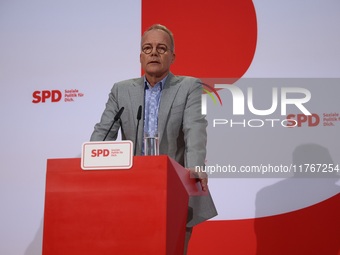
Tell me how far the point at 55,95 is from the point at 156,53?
1447 mm

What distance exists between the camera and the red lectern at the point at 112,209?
1685 mm

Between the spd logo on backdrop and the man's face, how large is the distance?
1261mm

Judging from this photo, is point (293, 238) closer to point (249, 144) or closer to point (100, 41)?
point (249, 144)

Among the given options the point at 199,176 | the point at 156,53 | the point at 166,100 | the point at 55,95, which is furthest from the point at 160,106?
the point at 55,95

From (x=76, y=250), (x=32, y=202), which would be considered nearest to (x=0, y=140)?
(x=32, y=202)

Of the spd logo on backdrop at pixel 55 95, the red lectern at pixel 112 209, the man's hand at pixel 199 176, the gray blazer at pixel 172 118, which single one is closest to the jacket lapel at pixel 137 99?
the gray blazer at pixel 172 118

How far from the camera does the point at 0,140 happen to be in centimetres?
385

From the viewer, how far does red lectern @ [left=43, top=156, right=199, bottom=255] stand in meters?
1.68

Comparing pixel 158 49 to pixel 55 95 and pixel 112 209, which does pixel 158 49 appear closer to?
pixel 112 209

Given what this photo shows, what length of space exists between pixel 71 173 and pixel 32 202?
2.10 meters

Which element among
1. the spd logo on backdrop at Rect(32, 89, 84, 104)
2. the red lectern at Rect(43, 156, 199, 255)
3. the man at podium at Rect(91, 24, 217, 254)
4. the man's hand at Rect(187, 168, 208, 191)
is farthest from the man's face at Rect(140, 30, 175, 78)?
the spd logo on backdrop at Rect(32, 89, 84, 104)

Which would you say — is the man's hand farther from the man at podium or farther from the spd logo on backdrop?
the spd logo on backdrop

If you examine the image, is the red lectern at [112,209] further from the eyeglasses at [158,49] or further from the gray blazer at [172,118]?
the eyeglasses at [158,49]

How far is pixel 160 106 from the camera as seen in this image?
2600 millimetres
